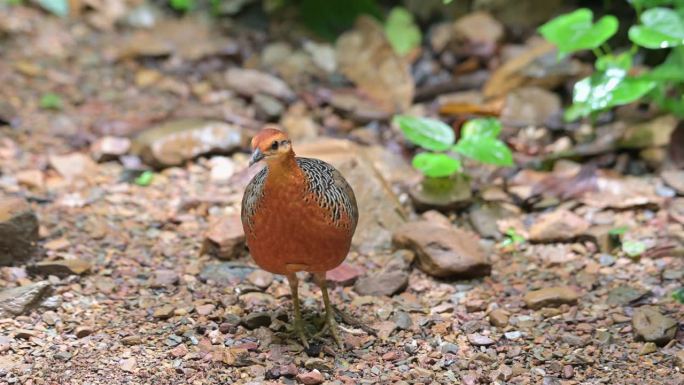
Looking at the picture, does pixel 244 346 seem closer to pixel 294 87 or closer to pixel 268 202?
pixel 268 202

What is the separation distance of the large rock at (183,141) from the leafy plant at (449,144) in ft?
4.35

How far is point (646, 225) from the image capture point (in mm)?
5125

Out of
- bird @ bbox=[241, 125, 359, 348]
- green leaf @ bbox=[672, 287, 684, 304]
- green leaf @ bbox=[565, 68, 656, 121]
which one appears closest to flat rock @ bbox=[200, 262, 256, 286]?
bird @ bbox=[241, 125, 359, 348]

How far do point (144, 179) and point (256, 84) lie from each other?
5.10 ft

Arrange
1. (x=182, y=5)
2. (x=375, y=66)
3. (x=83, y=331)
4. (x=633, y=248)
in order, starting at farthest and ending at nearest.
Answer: (x=182, y=5) < (x=375, y=66) < (x=633, y=248) < (x=83, y=331)

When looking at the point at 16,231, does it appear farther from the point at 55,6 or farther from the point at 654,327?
the point at 55,6

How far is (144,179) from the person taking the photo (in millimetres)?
5719

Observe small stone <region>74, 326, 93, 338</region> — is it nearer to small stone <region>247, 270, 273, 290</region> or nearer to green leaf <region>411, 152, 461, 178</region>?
small stone <region>247, 270, 273, 290</region>

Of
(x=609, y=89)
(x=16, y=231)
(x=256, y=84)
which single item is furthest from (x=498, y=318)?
(x=256, y=84)

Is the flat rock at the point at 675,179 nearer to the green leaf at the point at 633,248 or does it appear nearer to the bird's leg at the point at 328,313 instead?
the green leaf at the point at 633,248

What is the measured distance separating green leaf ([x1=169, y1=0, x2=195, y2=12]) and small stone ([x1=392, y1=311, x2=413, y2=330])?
14.5ft

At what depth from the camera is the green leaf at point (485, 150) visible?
5262 millimetres

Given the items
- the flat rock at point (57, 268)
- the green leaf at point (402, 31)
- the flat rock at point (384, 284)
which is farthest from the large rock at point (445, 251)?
the green leaf at point (402, 31)

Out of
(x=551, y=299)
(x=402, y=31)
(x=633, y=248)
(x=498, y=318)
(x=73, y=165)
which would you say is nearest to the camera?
(x=498, y=318)
